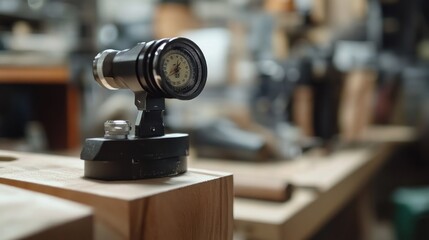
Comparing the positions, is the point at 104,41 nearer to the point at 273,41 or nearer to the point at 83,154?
the point at 273,41

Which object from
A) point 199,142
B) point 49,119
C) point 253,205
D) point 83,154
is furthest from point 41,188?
point 49,119

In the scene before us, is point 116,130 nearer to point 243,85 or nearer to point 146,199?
point 146,199

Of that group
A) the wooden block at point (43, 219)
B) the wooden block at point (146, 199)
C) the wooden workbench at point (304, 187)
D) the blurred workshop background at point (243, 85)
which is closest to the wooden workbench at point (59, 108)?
the blurred workshop background at point (243, 85)

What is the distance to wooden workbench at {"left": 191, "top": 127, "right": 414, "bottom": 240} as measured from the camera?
88 cm

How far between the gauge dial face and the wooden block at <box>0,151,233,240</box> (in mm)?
115

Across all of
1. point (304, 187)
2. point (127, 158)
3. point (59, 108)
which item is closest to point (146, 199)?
point (127, 158)

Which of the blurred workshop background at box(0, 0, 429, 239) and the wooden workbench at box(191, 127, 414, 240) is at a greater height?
the blurred workshop background at box(0, 0, 429, 239)

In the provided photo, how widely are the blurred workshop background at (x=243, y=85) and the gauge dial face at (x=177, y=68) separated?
0.98 metres

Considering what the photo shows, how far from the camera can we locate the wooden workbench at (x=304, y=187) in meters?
0.88

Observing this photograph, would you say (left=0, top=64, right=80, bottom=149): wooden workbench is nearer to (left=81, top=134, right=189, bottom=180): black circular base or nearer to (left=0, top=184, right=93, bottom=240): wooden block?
(left=81, top=134, right=189, bottom=180): black circular base

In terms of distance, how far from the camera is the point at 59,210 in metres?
0.37

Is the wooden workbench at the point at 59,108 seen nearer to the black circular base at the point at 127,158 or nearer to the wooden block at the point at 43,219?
the black circular base at the point at 127,158

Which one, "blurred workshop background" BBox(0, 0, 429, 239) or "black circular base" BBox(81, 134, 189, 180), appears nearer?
"black circular base" BBox(81, 134, 189, 180)

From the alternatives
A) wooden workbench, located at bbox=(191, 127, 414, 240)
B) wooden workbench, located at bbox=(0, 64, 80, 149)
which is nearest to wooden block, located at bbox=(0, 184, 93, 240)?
wooden workbench, located at bbox=(191, 127, 414, 240)
